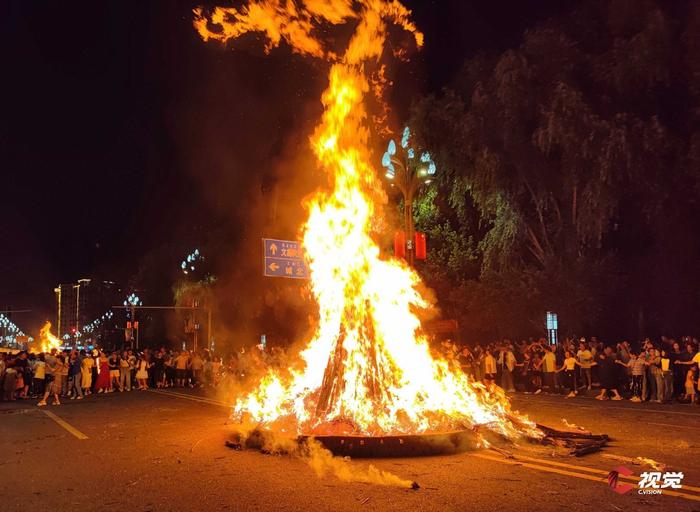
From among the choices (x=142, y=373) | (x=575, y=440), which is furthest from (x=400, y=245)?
(x=142, y=373)

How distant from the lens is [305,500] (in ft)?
19.5

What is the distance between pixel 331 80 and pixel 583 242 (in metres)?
13.6

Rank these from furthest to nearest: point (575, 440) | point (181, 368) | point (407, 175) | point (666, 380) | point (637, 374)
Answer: point (181, 368) → point (637, 374) → point (666, 380) → point (407, 175) → point (575, 440)

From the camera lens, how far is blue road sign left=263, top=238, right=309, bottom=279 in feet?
60.0

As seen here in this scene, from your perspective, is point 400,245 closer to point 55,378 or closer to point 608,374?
point 608,374

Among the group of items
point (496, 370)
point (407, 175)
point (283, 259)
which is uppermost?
point (407, 175)

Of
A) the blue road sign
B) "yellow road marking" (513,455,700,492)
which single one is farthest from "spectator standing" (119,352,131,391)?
"yellow road marking" (513,455,700,492)

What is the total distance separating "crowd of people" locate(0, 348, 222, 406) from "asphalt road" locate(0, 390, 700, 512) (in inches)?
291

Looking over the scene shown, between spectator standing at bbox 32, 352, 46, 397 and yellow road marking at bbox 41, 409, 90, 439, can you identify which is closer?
yellow road marking at bbox 41, 409, 90, 439

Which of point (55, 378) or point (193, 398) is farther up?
point (55, 378)

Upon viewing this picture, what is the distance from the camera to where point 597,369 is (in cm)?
1791

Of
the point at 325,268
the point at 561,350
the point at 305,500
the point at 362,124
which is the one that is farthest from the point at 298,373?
the point at 561,350

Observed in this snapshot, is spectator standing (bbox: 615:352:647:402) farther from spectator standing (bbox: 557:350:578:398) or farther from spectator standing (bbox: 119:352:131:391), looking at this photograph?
spectator standing (bbox: 119:352:131:391)

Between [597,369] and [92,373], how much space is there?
671 inches
